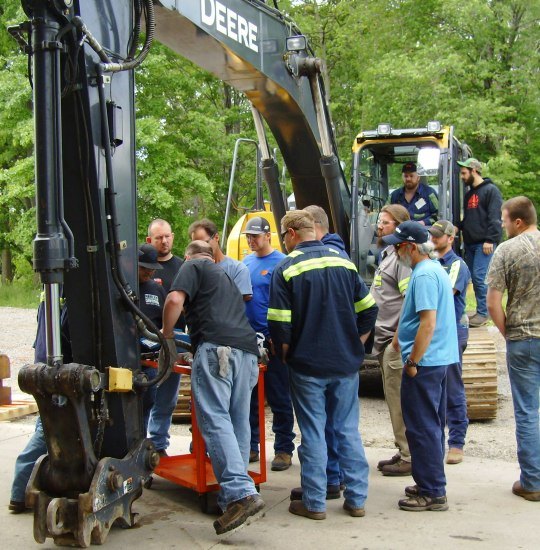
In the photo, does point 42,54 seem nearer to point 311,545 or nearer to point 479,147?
point 311,545

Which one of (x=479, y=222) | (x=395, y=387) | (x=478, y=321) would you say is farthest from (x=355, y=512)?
(x=479, y=222)

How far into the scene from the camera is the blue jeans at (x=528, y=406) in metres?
5.64

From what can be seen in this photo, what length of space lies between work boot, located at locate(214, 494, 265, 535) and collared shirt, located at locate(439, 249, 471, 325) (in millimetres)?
2793

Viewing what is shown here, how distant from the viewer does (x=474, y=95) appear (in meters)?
22.4


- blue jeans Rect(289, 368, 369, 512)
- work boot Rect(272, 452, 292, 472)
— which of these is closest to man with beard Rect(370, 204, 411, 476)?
work boot Rect(272, 452, 292, 472)

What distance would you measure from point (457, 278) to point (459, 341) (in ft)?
1.82

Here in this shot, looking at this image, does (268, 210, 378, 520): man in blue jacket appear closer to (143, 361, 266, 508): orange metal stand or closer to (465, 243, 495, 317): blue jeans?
(143, 361, 266, 508): orange metal stand

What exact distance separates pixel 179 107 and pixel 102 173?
758 inches

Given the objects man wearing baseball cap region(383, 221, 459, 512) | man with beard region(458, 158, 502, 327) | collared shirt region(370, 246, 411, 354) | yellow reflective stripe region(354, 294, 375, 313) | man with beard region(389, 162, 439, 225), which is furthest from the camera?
man with beard region(458, 158, 502, 327)

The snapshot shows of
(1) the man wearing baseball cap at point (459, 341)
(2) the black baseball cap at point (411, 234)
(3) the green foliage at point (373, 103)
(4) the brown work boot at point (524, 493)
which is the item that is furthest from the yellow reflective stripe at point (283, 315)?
(3) the green foliage at point (373, 103)

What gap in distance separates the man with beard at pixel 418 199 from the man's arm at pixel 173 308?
14.1 ft

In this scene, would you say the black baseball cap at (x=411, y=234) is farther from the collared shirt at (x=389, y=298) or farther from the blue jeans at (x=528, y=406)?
the blue jeans at (x=528, y=406)

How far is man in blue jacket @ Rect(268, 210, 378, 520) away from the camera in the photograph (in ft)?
17.7

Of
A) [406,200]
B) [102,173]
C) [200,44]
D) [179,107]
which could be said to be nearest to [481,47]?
[179,107]
